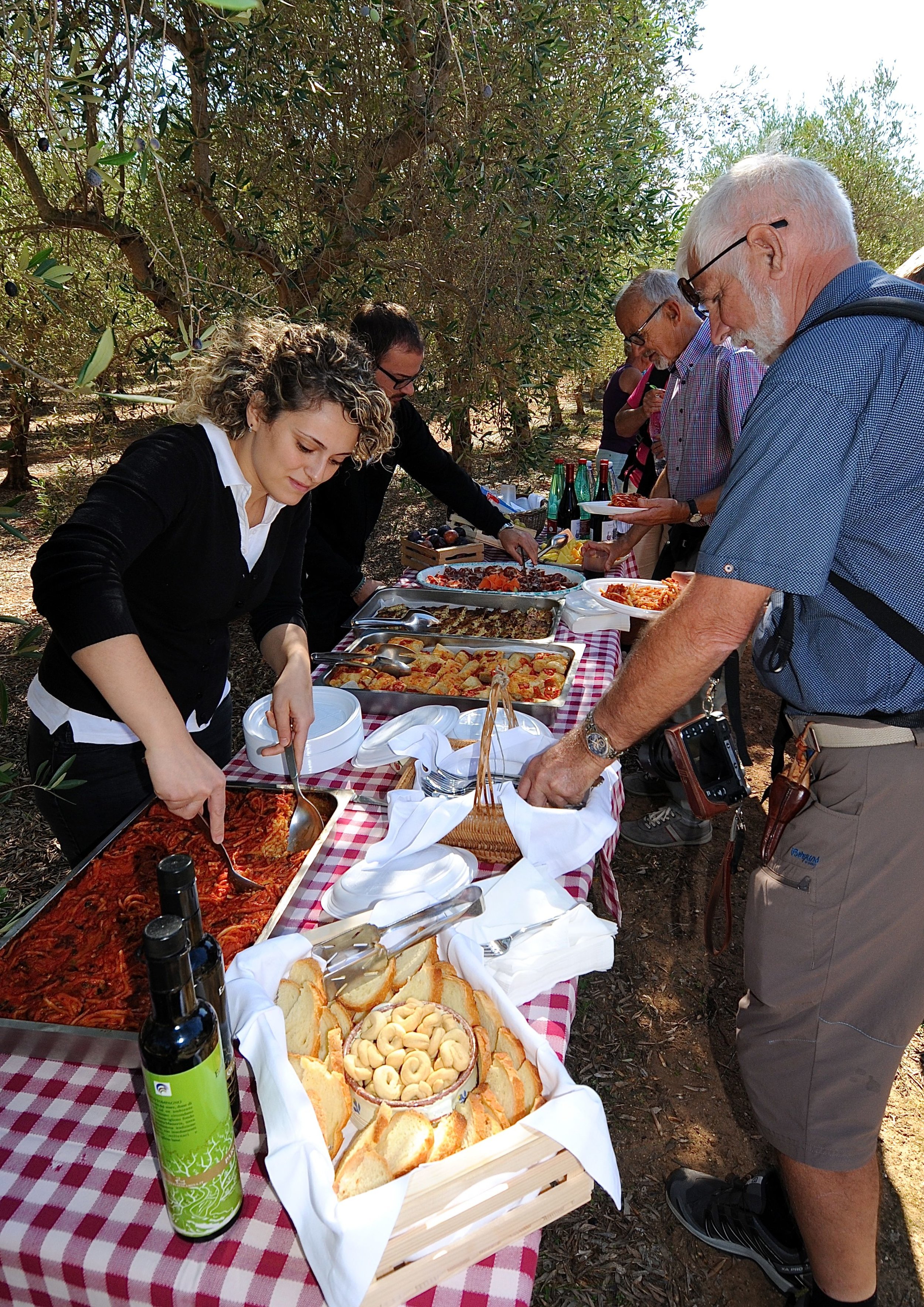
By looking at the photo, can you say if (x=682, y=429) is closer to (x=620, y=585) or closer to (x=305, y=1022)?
(x=620, y=585)

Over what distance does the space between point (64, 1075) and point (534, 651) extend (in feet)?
6.93

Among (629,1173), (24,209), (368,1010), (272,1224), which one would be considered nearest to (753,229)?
(368,1010)

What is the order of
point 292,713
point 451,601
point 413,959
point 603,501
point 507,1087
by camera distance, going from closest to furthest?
point 507,1087, point 413,959, point 292,713, point 451,601, point 603,501

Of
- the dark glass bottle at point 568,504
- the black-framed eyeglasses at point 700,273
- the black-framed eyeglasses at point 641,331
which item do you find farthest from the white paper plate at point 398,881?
the dark glass bottle at point 568,504

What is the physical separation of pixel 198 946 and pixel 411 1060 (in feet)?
1.17

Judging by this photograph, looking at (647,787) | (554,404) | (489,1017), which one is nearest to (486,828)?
(489,1017)

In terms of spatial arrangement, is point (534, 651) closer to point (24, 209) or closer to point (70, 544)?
point (70, 544)

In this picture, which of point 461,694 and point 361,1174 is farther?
point 461,694

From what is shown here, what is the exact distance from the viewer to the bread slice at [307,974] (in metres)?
1.29

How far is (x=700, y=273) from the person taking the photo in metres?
1.84

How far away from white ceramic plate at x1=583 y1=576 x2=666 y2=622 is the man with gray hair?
1.15 ft

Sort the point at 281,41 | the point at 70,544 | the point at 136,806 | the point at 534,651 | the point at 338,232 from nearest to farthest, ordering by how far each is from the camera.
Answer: the point at 70,544 < the point at 136,806 < the point at 534,651 < the point at 281,41 < the point at 338,232

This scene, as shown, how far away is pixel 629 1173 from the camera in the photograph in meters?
2.52

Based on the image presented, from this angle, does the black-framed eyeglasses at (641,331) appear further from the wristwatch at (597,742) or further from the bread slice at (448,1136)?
the bread slice at (448,1136)
